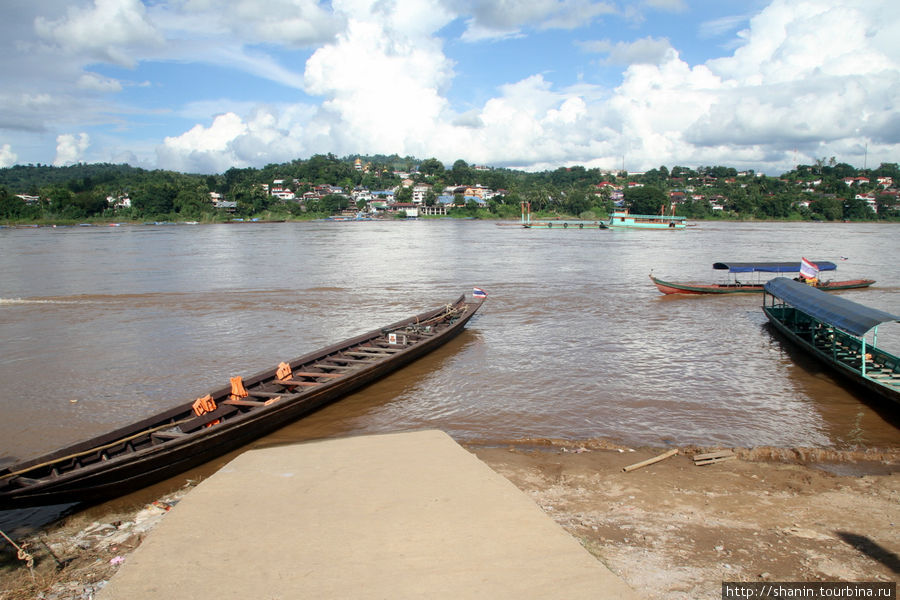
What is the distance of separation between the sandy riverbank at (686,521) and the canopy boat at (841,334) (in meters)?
2.02

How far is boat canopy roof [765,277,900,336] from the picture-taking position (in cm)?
852

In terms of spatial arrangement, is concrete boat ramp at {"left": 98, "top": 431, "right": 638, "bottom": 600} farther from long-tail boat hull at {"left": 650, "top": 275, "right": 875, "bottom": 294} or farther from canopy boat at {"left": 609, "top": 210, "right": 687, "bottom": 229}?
canopy boat at {"left": 609, "top": 210, "right": 687, "bottom": 229}

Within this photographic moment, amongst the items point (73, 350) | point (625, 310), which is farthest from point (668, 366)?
point (73, 350)

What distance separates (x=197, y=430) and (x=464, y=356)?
6116mm

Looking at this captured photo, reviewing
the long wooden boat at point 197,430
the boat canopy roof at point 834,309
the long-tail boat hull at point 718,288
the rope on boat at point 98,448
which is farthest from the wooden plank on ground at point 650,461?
the long-tail boat hull at point 718,288

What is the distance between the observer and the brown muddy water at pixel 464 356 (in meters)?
8.08

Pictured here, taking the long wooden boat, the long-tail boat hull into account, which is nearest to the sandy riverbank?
the long wooden boat

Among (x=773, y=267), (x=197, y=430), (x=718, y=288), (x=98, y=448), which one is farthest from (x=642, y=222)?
Answer: (x=98, y=448)

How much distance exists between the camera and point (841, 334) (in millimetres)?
10578

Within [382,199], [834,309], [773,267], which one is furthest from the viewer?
[382,199]

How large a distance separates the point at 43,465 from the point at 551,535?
4.84 meters

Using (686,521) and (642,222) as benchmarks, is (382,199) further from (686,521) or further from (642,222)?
(686,521)

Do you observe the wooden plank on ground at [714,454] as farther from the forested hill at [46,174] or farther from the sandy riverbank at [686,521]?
the forested hill at [46,174]

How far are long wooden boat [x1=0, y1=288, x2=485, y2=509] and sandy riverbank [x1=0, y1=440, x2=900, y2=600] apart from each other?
407 mm
